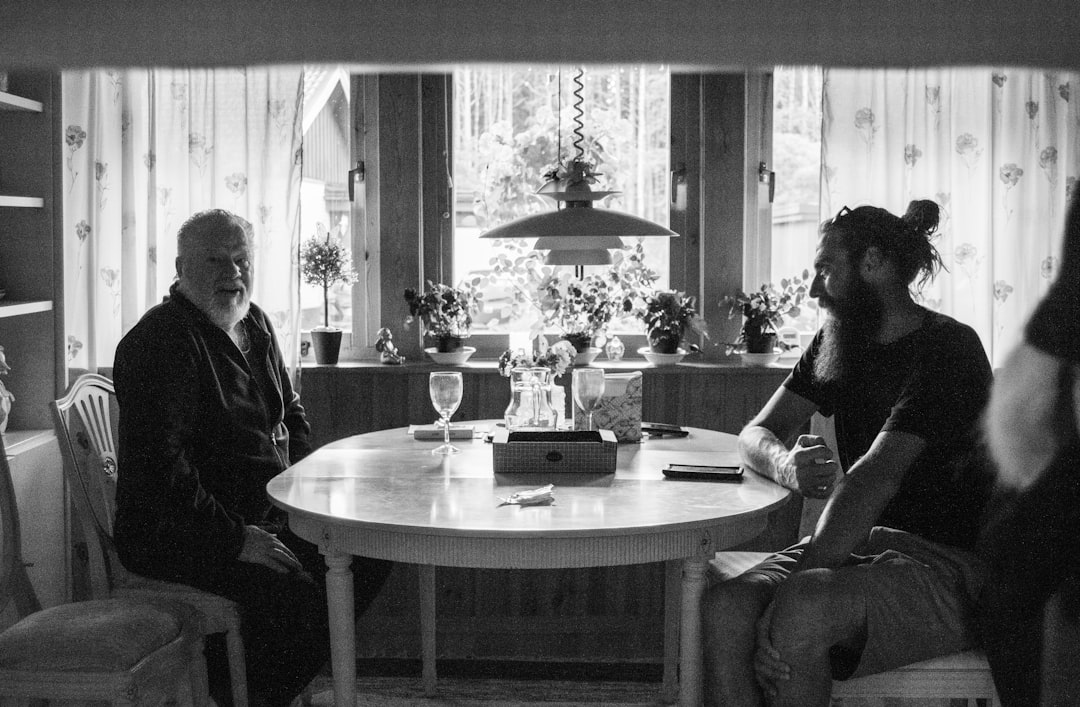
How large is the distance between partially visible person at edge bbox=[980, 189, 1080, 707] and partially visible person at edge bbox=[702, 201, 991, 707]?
1.52m

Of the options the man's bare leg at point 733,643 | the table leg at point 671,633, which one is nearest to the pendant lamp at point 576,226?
the man's bare leg at point 733,643

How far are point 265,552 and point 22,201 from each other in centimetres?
136

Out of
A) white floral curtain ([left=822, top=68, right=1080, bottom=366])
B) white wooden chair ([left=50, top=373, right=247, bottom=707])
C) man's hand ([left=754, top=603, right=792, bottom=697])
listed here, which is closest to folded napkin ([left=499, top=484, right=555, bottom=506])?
man's hand ([left=754, top=603, right=792, bottom=697])

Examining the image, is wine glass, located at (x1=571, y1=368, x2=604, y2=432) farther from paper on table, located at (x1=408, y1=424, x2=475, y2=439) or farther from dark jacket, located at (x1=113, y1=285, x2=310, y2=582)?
dark jacket, located at (x1=113, y1=285, x2=310, y2=582)

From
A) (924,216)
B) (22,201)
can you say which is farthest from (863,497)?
(22,201)

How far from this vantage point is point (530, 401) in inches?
109

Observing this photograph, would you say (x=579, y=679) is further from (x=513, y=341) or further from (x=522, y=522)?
(x=522, y=522)

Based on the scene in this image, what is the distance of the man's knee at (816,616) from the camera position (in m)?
1.82

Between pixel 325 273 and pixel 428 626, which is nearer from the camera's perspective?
pixel 428 626

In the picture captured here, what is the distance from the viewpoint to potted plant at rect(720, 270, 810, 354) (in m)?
3.46

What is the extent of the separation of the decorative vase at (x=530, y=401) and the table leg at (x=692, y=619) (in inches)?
31.2

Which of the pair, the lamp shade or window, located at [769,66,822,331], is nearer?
the lamp shade

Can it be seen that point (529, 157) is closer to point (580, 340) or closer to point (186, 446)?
point (580, 340)

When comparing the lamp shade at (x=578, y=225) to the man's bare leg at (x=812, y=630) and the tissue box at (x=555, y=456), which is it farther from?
the man's bare leg at (x=812, y=630)
